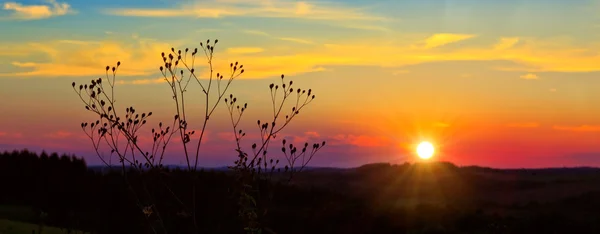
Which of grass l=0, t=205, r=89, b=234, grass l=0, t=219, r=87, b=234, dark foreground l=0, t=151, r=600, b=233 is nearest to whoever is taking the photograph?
grass l=0, t=219, r=87, b=234

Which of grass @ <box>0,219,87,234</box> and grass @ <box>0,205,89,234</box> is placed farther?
grass @ <box>0,205,89,234</box>

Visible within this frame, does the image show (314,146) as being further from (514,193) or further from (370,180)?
(370,180)

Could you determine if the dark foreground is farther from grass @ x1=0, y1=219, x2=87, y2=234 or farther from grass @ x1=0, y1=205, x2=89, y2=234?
grass @ x1=0, y1=219, x2=87, y2=234

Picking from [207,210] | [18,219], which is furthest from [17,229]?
[207,210]

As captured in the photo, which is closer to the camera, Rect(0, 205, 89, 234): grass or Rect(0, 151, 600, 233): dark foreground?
Rect(0, 205, 89, 234): grass

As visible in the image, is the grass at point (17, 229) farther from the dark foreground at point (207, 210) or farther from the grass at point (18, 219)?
the dark foreground at point (207, 210)

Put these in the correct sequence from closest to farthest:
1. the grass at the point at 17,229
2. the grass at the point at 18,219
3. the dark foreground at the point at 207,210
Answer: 1. the grass at the point at 17,229
2. the grass at the point at 18,219
3. the dark foreground at the point at 207,210

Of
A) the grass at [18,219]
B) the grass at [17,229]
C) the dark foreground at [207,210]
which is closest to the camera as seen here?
the grass at [17,229]

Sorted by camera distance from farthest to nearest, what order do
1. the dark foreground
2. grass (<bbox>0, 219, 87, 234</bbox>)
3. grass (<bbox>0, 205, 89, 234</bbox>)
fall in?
the dark foreground, grass (<bbox>0, 205, 89, 234</bbox>), grass (<bbox>0, 219, 87, 234</bbox>)

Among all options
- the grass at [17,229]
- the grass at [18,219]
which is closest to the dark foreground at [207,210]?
the grass at [18,219]

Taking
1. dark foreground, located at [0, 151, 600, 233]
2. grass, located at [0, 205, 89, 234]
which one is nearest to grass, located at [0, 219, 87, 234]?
grass, located at [0, 205, 89, 234]

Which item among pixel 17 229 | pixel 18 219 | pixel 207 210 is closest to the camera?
pixel 17 229

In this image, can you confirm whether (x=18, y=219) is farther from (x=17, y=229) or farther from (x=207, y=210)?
(x=17, y=229)

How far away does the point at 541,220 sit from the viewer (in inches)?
877
